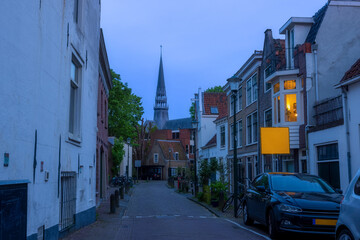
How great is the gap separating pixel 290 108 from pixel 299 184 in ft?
31.6

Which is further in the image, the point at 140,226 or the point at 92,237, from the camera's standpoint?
the point at 140,226

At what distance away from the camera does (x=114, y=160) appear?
44.6m

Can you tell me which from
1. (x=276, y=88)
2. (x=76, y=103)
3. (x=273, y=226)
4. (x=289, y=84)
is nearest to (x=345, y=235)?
(x=273, y=226)

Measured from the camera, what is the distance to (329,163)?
1598 cm

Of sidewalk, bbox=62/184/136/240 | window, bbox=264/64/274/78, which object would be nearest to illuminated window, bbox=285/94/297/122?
window, bbox=264/64/274/78

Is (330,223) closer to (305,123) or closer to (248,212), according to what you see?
(248,212)

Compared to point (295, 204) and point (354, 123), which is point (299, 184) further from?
point (354, 123)

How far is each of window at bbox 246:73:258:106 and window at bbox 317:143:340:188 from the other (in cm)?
883

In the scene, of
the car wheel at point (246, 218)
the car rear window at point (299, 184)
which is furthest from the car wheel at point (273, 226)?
the car wheel at point (246, 218)

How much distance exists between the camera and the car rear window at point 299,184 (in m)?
10.1

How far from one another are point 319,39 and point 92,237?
13.7m

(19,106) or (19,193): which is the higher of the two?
(19,106)

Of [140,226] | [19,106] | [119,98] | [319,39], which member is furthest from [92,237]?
[119,98]

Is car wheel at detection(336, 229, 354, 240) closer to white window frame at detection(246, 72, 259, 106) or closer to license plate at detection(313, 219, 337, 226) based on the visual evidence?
license plate at detection(313, 219, 337, 226)
